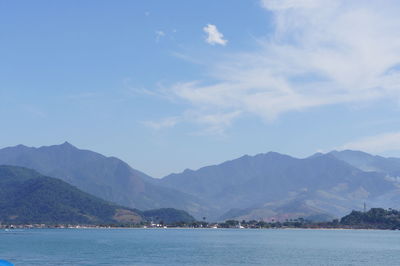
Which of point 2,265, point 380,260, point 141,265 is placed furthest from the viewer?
point 380,260

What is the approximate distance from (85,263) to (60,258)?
14.1m

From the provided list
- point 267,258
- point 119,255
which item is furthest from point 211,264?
point 119,255

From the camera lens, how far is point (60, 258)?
122 metres

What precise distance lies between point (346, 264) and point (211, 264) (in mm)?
25274

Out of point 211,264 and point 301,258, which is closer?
point 211,264

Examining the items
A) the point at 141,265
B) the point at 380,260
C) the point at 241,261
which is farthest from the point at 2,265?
the point at 380,260

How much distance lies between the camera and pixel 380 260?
12525 cm

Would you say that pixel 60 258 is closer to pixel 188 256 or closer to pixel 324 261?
pixel 188 256

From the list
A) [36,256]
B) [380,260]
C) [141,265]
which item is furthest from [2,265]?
[380,260]

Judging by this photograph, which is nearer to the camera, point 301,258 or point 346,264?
point 346,264

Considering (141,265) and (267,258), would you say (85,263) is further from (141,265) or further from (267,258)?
(267,258)

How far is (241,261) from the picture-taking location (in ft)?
385

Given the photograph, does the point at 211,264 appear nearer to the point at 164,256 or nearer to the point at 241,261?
the point at 241,261

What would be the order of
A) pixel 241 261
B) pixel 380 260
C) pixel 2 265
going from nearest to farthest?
pixel 2 265 → pixel 241 261 → pixel 380 260
